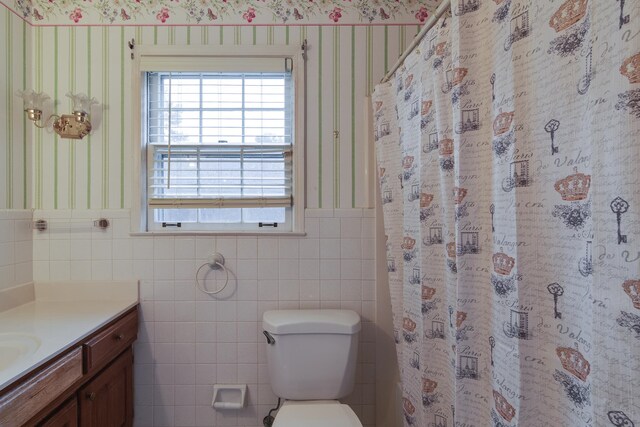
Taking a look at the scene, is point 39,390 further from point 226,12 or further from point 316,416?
point 226,12

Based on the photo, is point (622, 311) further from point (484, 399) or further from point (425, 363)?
point (425, 363)

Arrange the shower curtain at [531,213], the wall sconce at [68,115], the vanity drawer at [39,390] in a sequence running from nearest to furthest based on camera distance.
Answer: the shower curtain at [531,213]
the vanity drawer at [39,390]
the wall sconce at [68,115]

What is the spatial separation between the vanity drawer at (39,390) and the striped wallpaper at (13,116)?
0.91 metres

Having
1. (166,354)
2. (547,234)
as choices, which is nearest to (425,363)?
(547,234)

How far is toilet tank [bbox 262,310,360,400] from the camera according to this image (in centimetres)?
151

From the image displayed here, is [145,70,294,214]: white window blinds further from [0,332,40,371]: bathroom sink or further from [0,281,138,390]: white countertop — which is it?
[0,332,40,371]: bathroom sink

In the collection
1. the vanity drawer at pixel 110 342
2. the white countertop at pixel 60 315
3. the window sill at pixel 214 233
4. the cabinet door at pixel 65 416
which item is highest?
the window sill at pixel 214 233

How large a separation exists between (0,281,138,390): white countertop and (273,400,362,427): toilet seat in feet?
2.77

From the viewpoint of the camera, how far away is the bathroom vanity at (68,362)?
0.99 metres

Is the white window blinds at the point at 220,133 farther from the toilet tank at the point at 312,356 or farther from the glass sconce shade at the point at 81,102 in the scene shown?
the toilet tank at the point at 312,356

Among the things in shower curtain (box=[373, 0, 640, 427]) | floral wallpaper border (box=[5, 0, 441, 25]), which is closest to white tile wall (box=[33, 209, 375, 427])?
shower curtain (box=[373, 0, 640, 427])

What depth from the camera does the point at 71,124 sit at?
1.65 metres

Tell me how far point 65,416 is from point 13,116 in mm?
1417

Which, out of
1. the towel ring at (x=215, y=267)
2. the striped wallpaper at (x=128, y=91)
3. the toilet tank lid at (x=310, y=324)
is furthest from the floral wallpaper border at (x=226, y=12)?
the toilet tank lid at (x=310, y=324)
